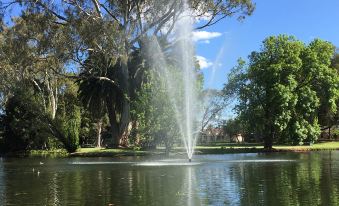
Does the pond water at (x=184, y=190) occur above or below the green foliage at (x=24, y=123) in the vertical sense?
A: below

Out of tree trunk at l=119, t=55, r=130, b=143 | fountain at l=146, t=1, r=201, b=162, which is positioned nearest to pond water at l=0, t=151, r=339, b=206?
fountain at l=146, t=1, r=201, b=162

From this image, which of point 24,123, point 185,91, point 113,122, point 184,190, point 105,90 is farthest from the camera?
point 24,123

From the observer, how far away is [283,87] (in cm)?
5475

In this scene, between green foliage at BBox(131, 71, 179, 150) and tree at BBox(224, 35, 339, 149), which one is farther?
tree at BBox(224, 35, 339, 149)

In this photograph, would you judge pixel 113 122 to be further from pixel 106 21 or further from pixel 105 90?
pixel 106 21

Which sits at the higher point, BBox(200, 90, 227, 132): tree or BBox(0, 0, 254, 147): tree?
BBox(0, 0, 254, 147): tree

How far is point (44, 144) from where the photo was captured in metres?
74.6

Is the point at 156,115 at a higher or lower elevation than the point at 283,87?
lower

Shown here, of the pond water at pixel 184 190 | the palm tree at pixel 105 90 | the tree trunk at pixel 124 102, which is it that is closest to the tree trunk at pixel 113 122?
the palm tree at pixel 105 90

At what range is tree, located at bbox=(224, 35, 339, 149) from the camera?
2196 inches

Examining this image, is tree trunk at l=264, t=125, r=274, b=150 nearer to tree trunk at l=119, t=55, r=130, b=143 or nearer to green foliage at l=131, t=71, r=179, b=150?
green foliage at l=131, t=71, r=179, b=150

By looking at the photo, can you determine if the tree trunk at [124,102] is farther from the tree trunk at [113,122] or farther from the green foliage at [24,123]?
the green foliage at [24,123]

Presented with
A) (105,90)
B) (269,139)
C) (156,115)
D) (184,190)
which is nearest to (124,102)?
(105,90)

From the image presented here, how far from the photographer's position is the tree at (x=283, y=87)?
183 ft
